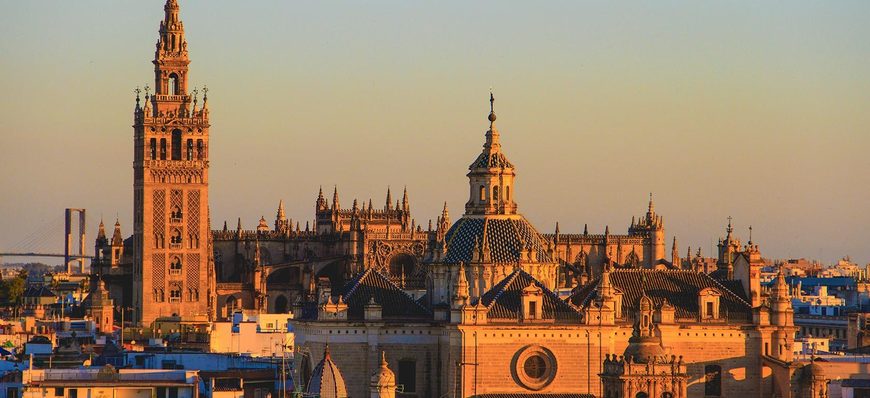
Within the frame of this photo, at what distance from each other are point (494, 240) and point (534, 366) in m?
7.88

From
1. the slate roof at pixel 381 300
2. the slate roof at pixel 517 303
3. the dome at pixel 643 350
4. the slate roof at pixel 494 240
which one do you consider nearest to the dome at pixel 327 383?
the dome at pixel 643 350

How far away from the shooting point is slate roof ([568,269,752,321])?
11150 cm

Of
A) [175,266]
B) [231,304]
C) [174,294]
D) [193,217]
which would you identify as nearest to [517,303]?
[174,294]

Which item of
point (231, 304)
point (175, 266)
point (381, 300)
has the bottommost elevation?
point (381, 300)

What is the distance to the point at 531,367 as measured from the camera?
108 meters

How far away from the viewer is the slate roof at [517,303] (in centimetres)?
10725

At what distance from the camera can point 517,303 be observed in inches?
4232

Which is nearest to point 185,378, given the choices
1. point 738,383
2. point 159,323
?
point 738,383

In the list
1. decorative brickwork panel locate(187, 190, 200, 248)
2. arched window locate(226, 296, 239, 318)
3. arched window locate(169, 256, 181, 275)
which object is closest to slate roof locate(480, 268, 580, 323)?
arched window locate(169, 256, 181, 275)

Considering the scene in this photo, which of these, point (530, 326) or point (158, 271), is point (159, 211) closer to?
point (158, 271)

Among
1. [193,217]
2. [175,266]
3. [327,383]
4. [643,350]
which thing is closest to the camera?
[327,383]

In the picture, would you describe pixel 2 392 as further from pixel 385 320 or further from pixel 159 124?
pixel 159 124

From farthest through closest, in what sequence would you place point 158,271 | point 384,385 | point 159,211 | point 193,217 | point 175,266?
point 193,217 → point 159,211 → point 175,266 → point 158,271 → point 384,385

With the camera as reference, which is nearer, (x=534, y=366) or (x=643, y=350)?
(x=643, y=350)
